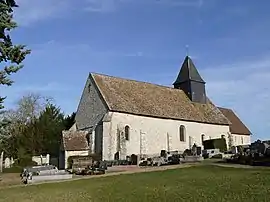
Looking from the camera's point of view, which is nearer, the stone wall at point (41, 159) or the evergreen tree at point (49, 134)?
the stone wall at point (41, 159)

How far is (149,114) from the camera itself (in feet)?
140

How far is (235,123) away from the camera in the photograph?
6003 cm

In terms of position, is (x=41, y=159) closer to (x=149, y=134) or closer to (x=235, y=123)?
(x=149, y=134)

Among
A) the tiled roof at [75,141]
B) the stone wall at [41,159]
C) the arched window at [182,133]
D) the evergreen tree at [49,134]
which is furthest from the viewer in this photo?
the evergreen tree at [49,134]

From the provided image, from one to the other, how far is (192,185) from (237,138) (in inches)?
1729

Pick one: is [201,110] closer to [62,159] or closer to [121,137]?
[121,137]

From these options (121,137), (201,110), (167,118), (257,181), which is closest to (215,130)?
(201,110)

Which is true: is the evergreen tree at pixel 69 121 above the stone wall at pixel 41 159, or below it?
above

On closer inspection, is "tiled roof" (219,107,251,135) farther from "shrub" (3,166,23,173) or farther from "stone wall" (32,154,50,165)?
"shrub" (3,166,23,173)

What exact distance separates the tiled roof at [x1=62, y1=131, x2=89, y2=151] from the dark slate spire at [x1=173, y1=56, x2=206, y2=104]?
16.8 m

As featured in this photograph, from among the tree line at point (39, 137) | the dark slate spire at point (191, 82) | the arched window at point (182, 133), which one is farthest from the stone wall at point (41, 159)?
the dark slate spire at point (191, 82)

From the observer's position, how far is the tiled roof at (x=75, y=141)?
4066cm

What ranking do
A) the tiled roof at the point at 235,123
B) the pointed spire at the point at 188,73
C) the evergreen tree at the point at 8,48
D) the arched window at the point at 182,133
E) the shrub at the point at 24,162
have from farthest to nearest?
the tiled roof at the point at 235,123 → the pointed spire at the point at 188,73 → the arched window at the point at 182,133 → the shrub at the point at 24,162 → the evergreen tree at the point at 8,48

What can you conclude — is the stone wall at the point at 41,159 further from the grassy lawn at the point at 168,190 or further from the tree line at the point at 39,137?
the grassy lawn at the point at 168,190
